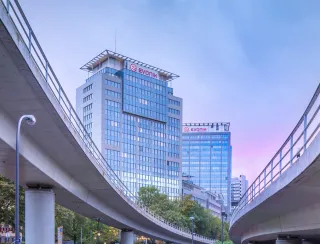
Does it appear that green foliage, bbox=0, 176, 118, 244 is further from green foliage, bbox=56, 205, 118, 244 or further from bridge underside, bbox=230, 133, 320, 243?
bridge underside, bbox=230, 133, 320, 243

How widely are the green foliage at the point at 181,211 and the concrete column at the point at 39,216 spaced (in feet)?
230

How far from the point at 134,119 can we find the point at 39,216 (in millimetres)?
141972

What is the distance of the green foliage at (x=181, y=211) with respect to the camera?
9194 cm

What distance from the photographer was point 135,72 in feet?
525

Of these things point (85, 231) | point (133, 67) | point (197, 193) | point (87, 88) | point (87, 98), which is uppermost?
point (133, 67)

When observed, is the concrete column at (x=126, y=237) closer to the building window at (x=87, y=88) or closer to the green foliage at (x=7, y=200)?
the green foliage at (x=7, y=200)

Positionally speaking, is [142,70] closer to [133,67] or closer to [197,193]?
[133,67]

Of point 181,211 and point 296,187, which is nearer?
point 296,187

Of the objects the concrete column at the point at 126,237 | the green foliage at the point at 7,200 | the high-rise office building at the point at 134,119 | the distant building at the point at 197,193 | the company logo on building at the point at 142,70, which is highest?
the company logo on building at the point at 142,70

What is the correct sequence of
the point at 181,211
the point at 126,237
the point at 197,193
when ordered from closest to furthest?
the point at 126,237
the point at 181,211
the point at 197,193

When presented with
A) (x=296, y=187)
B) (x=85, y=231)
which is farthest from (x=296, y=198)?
(x=85, y=231)

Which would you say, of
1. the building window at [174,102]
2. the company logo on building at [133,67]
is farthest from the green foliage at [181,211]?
the building window at [174,102]

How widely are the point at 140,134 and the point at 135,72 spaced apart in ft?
73.8

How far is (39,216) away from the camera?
20422 millimetres
